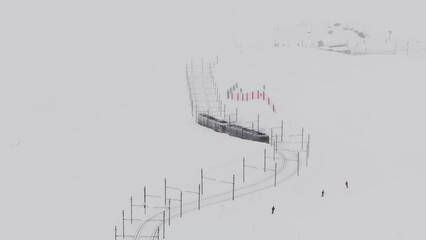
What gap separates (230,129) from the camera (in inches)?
3100

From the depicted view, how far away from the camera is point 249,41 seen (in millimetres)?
150125

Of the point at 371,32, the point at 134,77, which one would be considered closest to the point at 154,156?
the point at 134,77

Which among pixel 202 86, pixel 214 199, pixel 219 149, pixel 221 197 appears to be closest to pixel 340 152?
pixel 219 149

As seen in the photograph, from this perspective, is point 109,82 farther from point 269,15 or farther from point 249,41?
point 269,15

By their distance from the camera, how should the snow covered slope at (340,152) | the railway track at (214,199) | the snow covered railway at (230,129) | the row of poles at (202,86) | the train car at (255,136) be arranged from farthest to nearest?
1. the row of poles at (202,86)
2. the snow covered railway at (230,129)
3. the train car at (255,136)
4. the snow covered slope at (340,152)
5. the railway track at (214,199)

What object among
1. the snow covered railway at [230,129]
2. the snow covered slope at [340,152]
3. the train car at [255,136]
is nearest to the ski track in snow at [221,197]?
the snow covered slope at [340,152]

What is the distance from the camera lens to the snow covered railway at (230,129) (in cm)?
7488

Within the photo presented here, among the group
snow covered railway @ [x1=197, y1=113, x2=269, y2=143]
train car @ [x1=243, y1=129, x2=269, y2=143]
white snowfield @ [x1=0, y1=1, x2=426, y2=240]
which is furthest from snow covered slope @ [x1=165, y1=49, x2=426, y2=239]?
snow covered railway @ [x1=197, y1=113, x2=269, y2=143]

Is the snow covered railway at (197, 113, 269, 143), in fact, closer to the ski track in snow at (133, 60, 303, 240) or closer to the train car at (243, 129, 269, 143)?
the train car at (243, 129, 269, 143)

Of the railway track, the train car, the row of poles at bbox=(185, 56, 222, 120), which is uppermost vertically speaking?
the row of poles at bbox=(185, 56, 222, 120)

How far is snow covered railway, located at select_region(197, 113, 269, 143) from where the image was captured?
246ft

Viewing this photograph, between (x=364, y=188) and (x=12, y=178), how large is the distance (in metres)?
40.1

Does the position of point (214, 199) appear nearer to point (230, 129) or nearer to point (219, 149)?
point (219, 149)

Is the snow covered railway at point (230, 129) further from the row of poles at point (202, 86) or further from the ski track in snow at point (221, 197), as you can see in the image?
the row of poles at point (202, 86)
